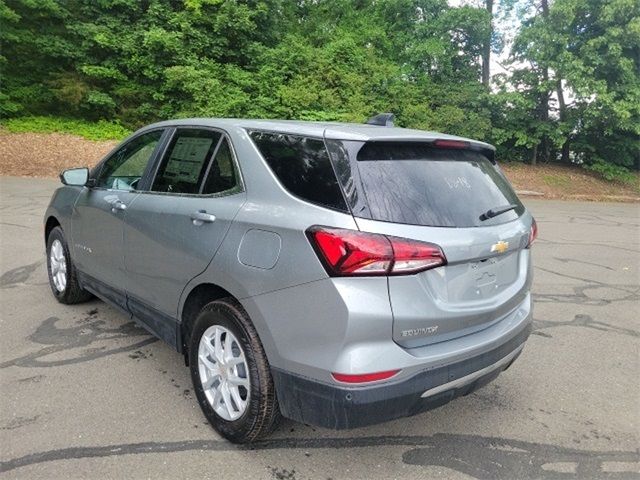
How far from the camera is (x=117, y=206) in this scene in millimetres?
3424

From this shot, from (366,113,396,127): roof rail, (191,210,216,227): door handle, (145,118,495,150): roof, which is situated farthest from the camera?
(366,113,396,127): roof rail

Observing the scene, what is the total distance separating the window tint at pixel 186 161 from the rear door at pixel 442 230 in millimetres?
1026

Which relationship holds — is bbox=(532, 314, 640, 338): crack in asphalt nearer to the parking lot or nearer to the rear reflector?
the parking lot

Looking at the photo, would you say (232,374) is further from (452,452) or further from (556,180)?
(556,180)

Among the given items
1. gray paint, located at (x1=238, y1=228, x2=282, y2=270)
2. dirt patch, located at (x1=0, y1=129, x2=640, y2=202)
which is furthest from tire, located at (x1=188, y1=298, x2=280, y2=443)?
dirt patch, located at (x1=0, y1=129, x2=640, y2=202)

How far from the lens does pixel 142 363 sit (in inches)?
133

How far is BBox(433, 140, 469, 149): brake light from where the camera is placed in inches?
99.6

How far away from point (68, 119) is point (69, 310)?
16.8 meters

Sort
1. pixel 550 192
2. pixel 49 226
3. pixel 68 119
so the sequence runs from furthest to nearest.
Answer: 1. pixel 68 119
2. pixel 550 192
3. pixel 49 226

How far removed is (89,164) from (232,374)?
15.4 meters

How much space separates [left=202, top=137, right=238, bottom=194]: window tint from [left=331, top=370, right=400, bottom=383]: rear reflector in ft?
3.73

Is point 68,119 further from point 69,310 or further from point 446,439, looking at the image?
point 446,439

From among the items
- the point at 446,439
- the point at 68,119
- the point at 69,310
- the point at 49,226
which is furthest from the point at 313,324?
the point at 68,119

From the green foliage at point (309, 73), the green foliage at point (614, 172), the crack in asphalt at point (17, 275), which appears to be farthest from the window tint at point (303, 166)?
the green foliage at point (614, 172)
